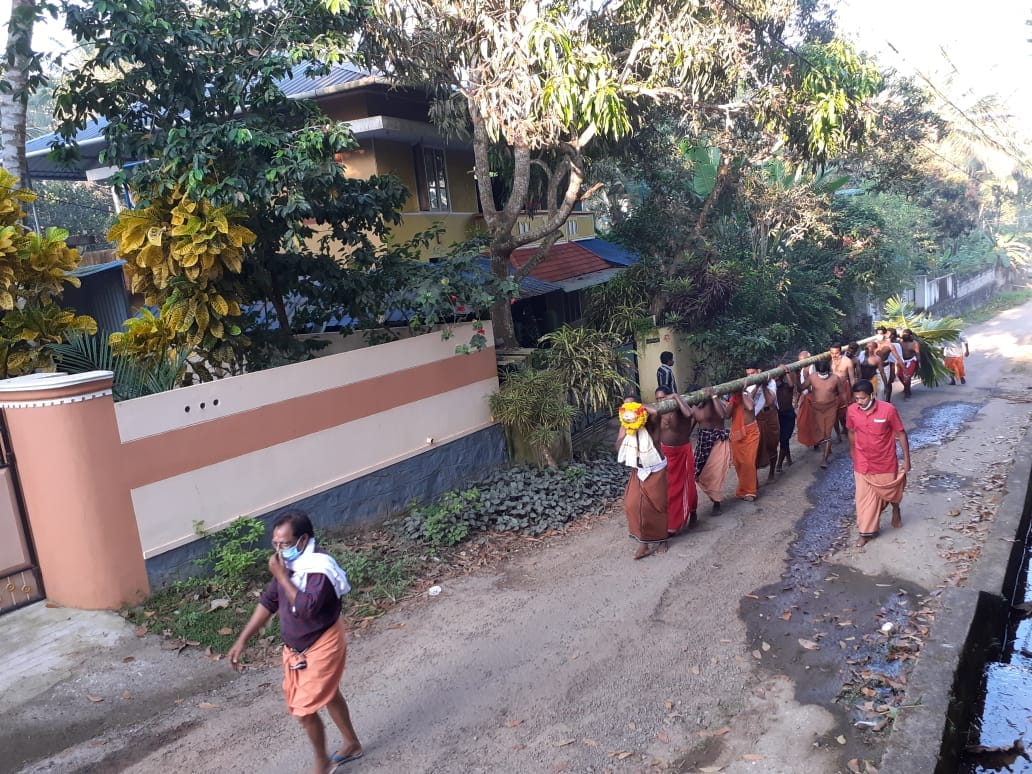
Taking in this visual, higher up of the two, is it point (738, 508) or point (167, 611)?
point (167, 611)

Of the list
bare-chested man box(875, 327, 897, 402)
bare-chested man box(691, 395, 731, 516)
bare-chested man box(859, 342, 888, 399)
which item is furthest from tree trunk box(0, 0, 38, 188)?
bare-chested man box(875, 327, 897, 402)

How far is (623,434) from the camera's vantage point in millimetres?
7422

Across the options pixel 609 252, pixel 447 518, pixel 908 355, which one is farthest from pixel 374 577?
pixel 609 252

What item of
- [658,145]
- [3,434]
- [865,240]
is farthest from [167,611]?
[865,240]

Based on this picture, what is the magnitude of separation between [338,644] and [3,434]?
3.84 meters

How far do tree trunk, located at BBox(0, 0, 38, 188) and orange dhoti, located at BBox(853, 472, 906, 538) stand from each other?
9.46 meters

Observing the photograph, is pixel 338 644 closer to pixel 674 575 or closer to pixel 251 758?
pixel 251 758

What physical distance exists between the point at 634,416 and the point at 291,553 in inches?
154

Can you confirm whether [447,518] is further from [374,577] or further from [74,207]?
[74,207]

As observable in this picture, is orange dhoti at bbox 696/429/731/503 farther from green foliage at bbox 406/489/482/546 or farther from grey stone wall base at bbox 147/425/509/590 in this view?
grey stone wall base at bbox 147/425/509/590

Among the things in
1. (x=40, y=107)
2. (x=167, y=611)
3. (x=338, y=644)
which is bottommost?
(x=167, y=611)

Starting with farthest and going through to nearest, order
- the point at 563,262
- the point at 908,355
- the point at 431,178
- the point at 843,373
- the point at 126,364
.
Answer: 1. the point at 563,262
2. the point at 908,355
3. the point at 431,178
4. the point at 843,373
5. the point at 126,364

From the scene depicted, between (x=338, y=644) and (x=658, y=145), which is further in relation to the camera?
(x=658, y=145)

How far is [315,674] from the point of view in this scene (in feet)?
13.5
